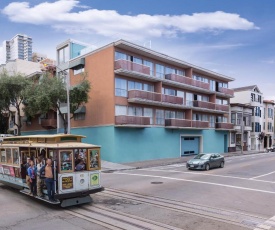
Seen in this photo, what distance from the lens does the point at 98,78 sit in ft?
104

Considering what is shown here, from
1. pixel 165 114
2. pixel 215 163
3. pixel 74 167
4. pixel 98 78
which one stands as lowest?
pixel 215 163

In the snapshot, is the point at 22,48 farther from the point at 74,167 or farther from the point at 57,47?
the point at 74,167

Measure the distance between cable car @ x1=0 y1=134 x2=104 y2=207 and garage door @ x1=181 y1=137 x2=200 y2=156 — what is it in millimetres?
28075

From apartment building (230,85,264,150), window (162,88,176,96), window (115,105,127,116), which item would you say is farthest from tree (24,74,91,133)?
apartment building (230,85,264,150)

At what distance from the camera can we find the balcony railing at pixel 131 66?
29533mm

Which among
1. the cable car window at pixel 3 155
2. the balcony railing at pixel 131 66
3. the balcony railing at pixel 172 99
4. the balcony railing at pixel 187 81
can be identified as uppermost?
the balcony railing at pixel 131 66

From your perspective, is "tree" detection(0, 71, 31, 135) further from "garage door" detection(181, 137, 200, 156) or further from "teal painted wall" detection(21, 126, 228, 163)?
"garage door" detection(181, 137, 200, 156)

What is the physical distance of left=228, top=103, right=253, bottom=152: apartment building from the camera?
49.8 m

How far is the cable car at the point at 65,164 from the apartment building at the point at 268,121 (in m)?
59.0

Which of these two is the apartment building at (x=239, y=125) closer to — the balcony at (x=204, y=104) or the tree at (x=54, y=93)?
the balcony at (x=204, y=104)

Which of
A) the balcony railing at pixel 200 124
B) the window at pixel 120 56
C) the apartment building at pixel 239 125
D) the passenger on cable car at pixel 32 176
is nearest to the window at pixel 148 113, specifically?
the window at pixel 120 56

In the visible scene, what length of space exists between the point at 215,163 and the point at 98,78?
14918mm

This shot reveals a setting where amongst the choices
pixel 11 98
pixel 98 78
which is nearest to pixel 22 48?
pixel 11 98

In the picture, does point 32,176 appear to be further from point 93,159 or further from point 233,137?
point 233,137
